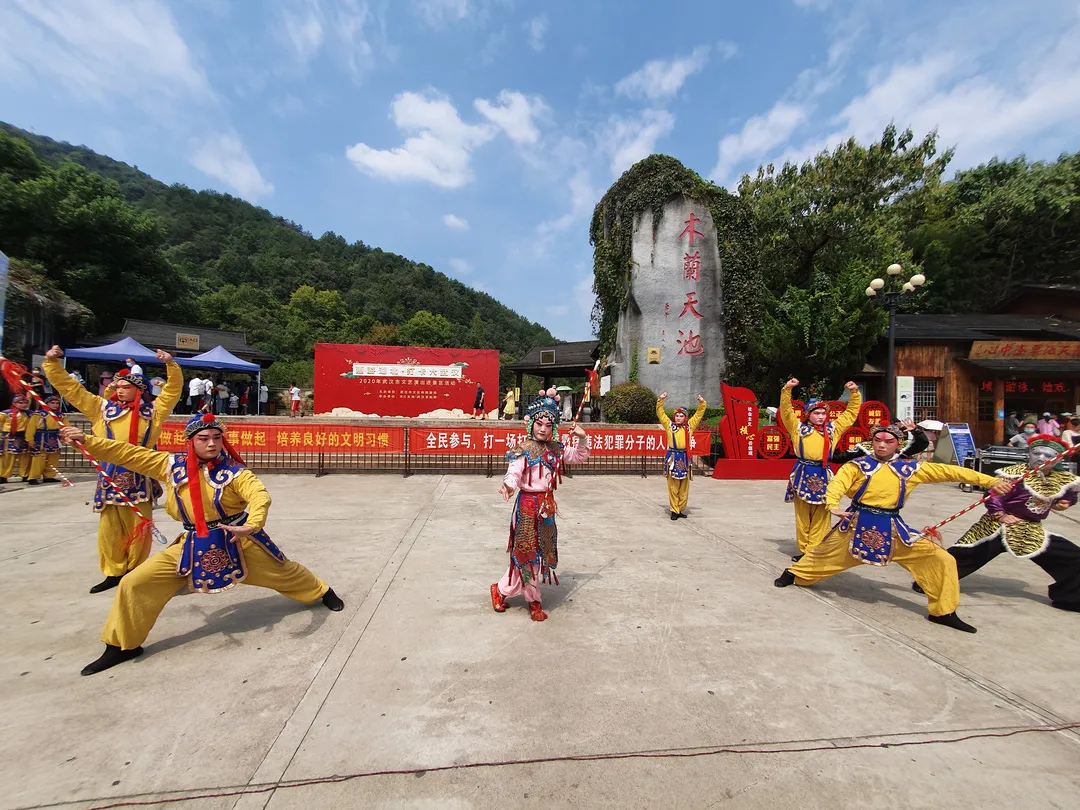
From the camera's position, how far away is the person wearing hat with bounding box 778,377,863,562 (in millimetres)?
5250

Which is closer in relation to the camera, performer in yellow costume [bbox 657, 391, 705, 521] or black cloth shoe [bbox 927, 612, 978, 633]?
black cloth shoe [bbox 927, 612, 978, 633]

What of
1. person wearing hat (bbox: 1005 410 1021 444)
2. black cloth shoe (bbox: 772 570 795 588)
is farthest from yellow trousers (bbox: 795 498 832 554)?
person wearing hat (bbox: 1005 410 1021 444)

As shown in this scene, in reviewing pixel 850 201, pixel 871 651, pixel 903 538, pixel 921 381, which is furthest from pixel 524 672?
pixel 850 201

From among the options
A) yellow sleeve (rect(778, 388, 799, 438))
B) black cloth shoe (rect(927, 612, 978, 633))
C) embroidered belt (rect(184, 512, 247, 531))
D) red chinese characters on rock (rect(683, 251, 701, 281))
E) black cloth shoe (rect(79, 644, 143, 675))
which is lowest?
black cloth shoe (rect(927, 612, 978, 633))

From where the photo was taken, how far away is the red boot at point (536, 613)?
3.68 meters

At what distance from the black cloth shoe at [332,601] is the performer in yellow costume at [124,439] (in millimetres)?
1835

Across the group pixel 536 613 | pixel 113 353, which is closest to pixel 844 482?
pixel 536 613

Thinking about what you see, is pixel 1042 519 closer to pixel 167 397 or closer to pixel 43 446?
pixel 167 397

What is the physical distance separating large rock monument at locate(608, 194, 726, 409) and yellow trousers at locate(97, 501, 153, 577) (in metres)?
14.7

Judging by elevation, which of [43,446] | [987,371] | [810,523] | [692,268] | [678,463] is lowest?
[810,523]

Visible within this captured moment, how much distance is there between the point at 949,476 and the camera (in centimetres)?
374

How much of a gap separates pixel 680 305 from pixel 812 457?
12.5 m

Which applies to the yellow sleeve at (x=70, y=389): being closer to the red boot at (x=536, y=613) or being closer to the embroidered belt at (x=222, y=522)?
the embroidered belt at (x=222, y=522)

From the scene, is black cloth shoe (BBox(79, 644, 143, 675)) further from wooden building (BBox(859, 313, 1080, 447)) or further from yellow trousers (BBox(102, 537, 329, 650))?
wooden building (BBox(859, 313, 1080, 447))
